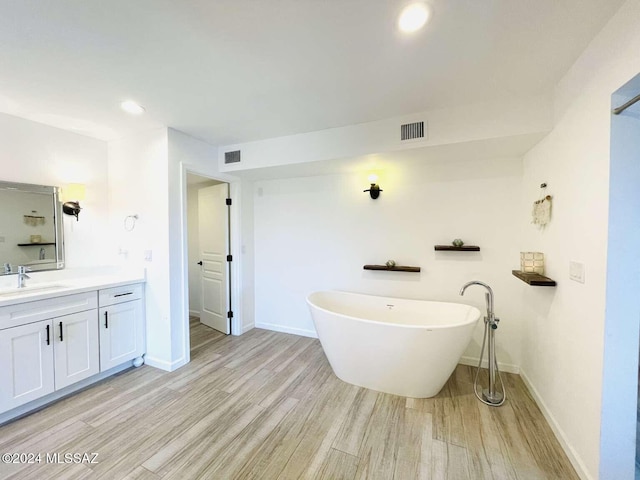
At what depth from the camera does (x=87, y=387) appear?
7.72 ft

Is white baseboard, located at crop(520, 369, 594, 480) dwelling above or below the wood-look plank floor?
above

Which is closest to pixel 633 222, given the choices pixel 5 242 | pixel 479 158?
pixel 479 158

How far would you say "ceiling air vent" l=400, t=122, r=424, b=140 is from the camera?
89.1 inches

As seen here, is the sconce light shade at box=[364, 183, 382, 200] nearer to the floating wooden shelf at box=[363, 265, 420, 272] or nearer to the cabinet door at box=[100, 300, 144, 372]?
the floating wooden shelf at box=[363, 265, 420, 272]

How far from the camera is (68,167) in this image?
269 centimetres

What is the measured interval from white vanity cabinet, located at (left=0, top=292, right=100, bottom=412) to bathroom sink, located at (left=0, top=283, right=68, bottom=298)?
0.59ft

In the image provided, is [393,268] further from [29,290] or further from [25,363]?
[29,290]

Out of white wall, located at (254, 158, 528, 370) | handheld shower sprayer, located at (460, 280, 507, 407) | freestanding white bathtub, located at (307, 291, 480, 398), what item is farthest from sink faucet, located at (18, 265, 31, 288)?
handheld shower sprayer, located at (460, 280, 507, 407)

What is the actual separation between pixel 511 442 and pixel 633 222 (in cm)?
155

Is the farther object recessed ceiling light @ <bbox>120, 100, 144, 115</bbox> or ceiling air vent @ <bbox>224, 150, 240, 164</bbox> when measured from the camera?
ceiling air vent @ <bbox>224, 150, 240, 164</bbox>

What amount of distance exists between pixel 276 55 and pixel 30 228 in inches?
113

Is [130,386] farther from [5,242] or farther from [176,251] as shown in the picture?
[5,242]

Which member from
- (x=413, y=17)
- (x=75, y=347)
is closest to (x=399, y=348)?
(x=413, y=17)

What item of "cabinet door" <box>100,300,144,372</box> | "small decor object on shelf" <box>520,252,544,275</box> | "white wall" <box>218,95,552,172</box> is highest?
"white wall" <box>218,95,552,172</box>
